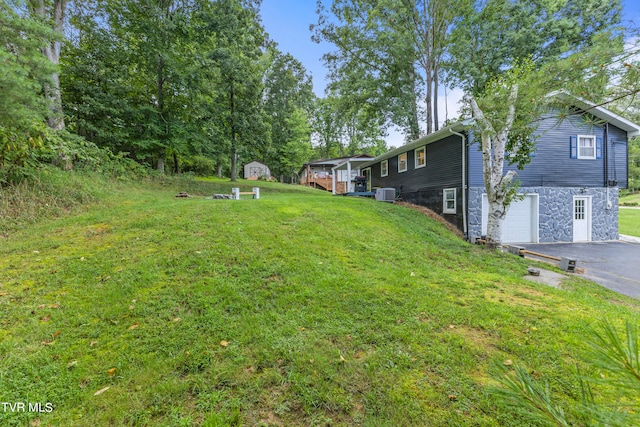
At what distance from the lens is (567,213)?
10.8m

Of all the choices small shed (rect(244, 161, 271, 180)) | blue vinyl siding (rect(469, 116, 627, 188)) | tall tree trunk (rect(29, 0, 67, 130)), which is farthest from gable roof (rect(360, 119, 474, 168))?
small shed (rect(244, 161, 271, 180))

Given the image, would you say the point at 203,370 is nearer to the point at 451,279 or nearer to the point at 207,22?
the point at 451,279

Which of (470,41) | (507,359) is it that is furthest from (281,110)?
(507,359)

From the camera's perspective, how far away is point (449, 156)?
34.8 feet

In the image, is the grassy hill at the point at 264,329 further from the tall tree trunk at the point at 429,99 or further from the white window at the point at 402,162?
the tall tree trunk at the point at 429,99

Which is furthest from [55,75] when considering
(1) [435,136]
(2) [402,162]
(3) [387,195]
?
(2) [402,162]

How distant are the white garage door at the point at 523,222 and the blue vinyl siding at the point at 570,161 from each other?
2.43ft

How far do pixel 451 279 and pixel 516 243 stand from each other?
7966 mm

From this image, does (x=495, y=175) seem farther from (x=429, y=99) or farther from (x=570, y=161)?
(x=429, y=99)

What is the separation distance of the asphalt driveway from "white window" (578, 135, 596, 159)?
3.53 metres

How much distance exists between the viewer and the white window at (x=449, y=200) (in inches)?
416

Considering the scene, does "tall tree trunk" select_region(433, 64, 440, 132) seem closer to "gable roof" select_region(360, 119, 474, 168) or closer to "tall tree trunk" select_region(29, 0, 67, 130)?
"gable roof" select_region(360, 119, 474, 168)

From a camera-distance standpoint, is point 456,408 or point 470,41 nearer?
point 456,408

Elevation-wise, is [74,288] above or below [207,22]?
below
